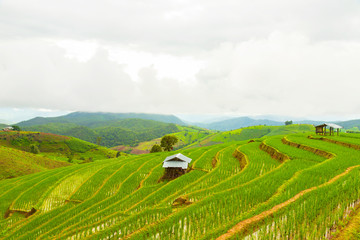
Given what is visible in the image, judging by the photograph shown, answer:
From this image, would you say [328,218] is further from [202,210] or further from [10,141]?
[10,141]

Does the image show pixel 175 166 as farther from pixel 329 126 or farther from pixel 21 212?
pixel 329 126

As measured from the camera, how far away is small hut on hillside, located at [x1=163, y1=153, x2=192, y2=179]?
82.0 feet

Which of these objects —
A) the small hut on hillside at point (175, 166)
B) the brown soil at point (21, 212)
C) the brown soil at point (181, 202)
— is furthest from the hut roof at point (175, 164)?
the brown soil at point (21, 212)

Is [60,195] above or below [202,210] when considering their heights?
below

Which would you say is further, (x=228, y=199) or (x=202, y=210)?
(x=228, y=199)

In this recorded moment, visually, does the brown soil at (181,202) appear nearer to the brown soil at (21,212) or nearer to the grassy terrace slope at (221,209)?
the grassy terrace slope at (221,209)

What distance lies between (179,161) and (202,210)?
638 inches

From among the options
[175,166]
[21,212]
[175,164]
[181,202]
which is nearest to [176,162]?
[175,164]

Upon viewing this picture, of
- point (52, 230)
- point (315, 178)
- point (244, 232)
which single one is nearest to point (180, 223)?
point (244, 232)

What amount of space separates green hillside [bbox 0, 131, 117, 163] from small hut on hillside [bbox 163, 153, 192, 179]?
5732 inches

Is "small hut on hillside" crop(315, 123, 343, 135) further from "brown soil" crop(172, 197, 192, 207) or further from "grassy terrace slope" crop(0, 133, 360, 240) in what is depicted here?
"brown soil" crop(172, 197, 192, 207)

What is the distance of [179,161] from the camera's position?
85.0ft

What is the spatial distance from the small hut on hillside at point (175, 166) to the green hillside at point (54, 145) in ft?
478

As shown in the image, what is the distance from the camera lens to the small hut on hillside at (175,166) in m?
25.0
